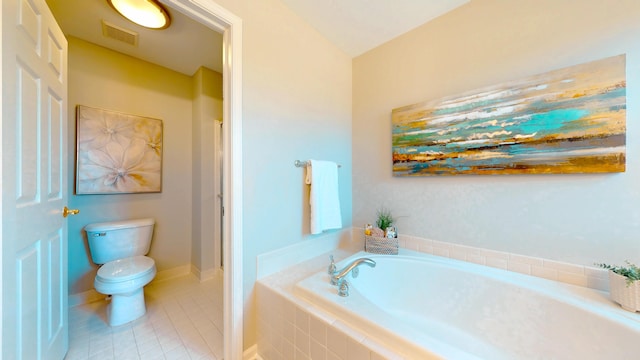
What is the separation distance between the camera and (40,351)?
0.93 m

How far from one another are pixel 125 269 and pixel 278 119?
5.36ft

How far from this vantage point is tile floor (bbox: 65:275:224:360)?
1.30 metres

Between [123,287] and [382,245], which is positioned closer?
[123,287]

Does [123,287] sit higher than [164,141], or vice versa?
[164,141]

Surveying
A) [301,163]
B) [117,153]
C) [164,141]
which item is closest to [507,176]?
[301,163]

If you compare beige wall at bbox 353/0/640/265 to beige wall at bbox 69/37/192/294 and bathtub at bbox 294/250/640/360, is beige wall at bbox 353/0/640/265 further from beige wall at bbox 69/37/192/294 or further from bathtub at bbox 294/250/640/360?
beige wall at bbox 69/37/192/294

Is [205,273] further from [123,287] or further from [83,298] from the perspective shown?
[83,298]

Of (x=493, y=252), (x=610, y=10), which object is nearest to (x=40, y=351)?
(x=493, y=252)

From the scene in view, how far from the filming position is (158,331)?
1.48 meters

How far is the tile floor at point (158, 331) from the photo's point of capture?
1298 mm

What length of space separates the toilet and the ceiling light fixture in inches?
65.1

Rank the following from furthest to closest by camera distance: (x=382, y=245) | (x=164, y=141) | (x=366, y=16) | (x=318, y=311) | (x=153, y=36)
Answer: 1. (x=164, y=141)
2. (x=153, y=36)
3. (x=382, y=245)
4. (x=366, y=16)
5. (x=318, y=311)

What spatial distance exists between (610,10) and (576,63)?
0.25 metres

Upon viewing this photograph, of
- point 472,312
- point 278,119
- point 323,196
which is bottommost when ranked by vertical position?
point 472,312
